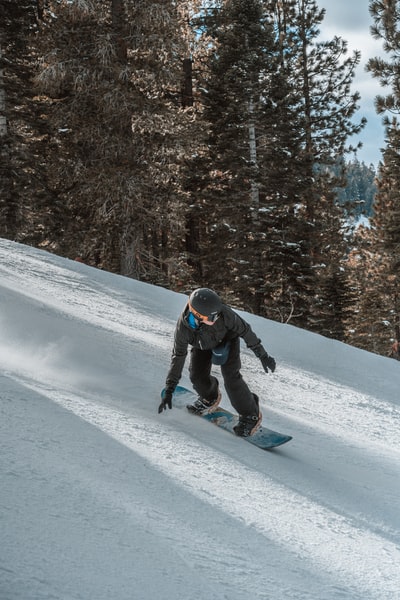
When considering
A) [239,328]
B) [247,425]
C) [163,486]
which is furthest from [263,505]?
[239,328]

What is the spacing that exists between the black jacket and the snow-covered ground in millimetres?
522

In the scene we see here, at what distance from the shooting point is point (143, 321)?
920 cm

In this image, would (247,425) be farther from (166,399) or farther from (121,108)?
(121,108)

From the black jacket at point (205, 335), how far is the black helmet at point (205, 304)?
160mm

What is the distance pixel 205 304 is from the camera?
4.77 m

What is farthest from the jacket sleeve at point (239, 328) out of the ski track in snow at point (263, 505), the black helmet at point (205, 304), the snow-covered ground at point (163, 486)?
the ski track in snow at point (263, 505)

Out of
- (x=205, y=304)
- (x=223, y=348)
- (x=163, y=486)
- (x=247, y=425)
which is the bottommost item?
(x=163, y=486)

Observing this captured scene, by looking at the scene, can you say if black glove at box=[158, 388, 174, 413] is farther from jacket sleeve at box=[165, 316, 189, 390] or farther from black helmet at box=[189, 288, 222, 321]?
black helmet at box=[189, 288, 222, 321]

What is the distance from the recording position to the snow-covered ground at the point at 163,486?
7.95 feet

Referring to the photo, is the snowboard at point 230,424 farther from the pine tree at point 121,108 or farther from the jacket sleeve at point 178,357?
the pine tree at point 121,108

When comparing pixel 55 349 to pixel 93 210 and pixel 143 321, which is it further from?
pixel 93 210

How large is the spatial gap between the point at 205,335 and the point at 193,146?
11.9 metres

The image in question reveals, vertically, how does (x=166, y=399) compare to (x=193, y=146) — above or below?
below

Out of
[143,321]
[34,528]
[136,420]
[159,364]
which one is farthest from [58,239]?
[34,528]
